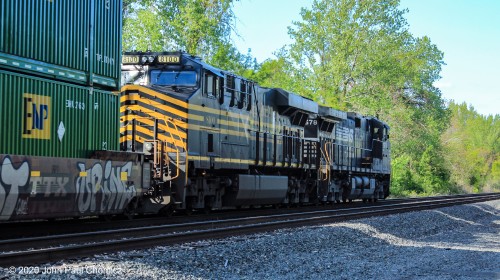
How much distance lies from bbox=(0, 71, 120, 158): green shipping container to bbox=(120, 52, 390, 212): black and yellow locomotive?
1.70m

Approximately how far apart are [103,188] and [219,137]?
569cm

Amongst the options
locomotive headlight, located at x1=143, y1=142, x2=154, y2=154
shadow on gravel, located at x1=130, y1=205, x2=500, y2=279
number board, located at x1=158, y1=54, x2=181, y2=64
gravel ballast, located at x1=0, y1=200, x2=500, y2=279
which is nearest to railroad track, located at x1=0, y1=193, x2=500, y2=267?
gravel ballast, located at x1=0, y1=200, x2=500, y2=279

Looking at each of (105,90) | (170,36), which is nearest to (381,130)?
(170,36)

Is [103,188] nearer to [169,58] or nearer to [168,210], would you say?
[168,210]

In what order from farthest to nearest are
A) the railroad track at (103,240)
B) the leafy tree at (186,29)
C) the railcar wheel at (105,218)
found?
the leafy tree at (186,29), the railcar wheel at (105,218), the railroad track at (103,240)

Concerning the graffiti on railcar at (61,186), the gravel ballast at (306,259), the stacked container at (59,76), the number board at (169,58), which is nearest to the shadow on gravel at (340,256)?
the gravel ballast at (306,259)

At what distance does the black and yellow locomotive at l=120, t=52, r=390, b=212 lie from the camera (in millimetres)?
15250

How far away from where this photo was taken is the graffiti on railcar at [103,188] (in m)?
11.2

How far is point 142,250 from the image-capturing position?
977 centimetres

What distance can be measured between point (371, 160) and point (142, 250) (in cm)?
2144

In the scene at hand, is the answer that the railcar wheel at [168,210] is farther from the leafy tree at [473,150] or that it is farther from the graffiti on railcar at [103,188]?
the leafy tree at [473,150]

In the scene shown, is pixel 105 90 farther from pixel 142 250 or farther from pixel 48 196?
pixel 142 250

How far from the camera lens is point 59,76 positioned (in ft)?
36.7

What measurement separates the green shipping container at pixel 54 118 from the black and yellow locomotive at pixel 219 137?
1696 millimetres
